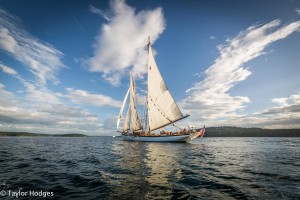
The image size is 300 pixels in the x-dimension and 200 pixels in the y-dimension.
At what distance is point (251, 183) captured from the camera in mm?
11352

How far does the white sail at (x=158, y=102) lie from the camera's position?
60062 mm

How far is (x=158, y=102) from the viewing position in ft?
205

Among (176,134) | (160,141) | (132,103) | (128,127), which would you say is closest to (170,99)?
(176,134)

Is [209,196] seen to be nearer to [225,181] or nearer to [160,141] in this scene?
[225,181]

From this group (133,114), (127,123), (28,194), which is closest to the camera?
(28,194)

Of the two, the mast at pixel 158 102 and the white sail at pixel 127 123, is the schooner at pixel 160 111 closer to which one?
the mast at pixel 158 102

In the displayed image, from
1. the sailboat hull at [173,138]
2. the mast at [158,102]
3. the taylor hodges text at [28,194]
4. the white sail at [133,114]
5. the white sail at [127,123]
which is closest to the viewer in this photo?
the taylor hodges text at [28,194]

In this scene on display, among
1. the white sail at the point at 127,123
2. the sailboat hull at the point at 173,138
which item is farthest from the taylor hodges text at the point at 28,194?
the white sail at the point at 127,123

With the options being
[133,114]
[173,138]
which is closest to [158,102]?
[173,138]

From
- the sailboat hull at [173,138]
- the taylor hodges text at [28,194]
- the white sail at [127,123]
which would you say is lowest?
the taylor hodges text at [28,194]

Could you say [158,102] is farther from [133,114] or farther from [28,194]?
[28,194]

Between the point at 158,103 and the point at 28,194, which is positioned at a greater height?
the point at 158,103

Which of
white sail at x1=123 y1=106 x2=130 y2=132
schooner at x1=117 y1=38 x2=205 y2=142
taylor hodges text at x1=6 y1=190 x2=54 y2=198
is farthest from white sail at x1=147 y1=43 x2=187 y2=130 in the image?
taylor hodges text at x1=6 y1=190 x2=54 y2=198

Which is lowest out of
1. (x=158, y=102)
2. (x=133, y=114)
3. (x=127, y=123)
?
(x=127, y=123)
